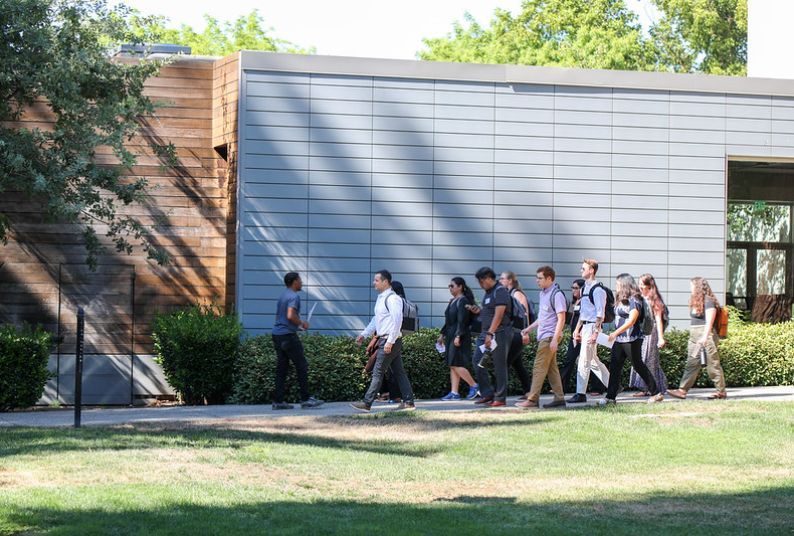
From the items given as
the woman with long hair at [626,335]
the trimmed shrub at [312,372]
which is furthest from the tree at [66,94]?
the woman with long hair at [626,335]

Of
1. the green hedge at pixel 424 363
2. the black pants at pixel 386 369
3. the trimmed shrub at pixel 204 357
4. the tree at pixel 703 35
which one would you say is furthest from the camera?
the tree at pixel 703 35

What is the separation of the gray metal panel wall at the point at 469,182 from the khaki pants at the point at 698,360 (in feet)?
12.7

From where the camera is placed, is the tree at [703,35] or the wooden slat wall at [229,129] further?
the tree at [703,35]

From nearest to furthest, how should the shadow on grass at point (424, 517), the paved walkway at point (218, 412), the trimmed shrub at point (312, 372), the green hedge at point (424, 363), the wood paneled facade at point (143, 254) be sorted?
the shadow on grass at point (424, 517) < the paved walkway at point (218, 412) < the trimmed shrub at point (312, 372) < the green hedge at point (424, 363) < the wood paneled facade at point (143, 254)

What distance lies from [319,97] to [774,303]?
8925 millimetres

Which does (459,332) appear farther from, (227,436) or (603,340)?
(227,436)

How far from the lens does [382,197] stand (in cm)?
1886

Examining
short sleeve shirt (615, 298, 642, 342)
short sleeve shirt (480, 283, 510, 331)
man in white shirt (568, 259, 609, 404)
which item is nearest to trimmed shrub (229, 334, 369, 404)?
short sleeve shirt (480, 283, 510, 331)

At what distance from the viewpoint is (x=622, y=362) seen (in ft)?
49.3

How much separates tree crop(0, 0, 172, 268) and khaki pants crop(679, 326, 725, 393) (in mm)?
7704

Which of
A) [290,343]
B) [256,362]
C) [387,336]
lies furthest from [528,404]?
[256,362]

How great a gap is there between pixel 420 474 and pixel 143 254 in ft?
33.7

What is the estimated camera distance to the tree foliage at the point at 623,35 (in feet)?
157

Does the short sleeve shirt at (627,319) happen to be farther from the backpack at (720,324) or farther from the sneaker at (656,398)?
the backpack at (720,324)
